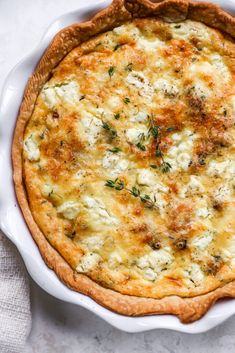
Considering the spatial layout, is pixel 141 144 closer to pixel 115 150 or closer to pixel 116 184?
pixel 115 150

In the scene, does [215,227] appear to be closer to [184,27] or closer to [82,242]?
[82,242]

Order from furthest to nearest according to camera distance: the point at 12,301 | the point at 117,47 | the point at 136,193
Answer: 1. the point at 12,301
2. the point at 117,47
3. the point at 136,193

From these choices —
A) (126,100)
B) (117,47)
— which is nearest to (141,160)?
(126,100)

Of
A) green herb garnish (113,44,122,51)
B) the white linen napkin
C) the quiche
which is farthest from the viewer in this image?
the white linen napkin

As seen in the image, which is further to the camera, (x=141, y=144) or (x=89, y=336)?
(x=89, y=336)

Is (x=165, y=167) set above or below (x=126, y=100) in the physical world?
below

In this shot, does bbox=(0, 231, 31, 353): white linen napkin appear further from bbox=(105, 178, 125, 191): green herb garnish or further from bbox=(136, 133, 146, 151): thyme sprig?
bbox=(136, 133, 146, 151): thyme sprig

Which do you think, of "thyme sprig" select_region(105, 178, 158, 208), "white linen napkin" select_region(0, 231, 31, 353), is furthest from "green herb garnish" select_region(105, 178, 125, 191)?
"white linen napkin" select_region(0, 231, 31, 353)

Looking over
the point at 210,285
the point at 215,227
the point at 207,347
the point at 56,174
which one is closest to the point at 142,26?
the point at 56,174
